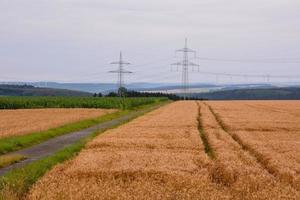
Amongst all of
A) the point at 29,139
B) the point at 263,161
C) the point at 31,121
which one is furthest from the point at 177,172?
the point at 31,121

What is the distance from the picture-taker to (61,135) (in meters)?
36.6

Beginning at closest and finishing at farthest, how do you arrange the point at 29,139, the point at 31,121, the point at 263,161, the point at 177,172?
the point at 177,172 < the point at 263,161 < the point at 29,139 < the point at 31,121

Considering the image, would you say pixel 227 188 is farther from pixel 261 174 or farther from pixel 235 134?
pixel 235 134

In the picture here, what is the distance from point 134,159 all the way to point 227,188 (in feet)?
19.6

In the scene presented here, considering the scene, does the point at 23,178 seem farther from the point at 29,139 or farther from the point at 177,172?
the point at 29,139

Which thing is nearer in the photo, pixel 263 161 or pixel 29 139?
pixel 263 161

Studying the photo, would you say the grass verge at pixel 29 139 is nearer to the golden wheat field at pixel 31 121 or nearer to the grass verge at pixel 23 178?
the golden wheat field at pixel 31 121

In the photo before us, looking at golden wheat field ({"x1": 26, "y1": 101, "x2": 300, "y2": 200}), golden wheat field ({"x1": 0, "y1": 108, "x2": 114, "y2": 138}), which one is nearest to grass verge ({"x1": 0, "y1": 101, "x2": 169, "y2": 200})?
golden wheat field ({"x1": 26, "y1": 101, "x2": 300, "y2": 200})

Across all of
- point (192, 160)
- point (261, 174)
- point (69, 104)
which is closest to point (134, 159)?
point (192, 160)

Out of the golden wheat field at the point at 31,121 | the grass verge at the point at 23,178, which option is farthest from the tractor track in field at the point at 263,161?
the golden wheat field at the point at 31,121

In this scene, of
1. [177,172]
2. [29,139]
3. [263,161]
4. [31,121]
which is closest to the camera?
[177,172]

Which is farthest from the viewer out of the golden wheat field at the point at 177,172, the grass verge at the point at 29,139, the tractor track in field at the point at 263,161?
the grass verge at the point at 29,139

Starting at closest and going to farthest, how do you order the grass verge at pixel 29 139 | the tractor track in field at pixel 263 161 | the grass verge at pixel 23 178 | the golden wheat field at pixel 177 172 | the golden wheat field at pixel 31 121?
the golden wheat field at pixel 177 172 < the grass verge at pixel 23 178 < the tractor track in field at pixel 263 161 < the grass verge at pixel 29 139 < the golden wheat field at pixel 31 121

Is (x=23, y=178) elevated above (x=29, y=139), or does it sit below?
above
